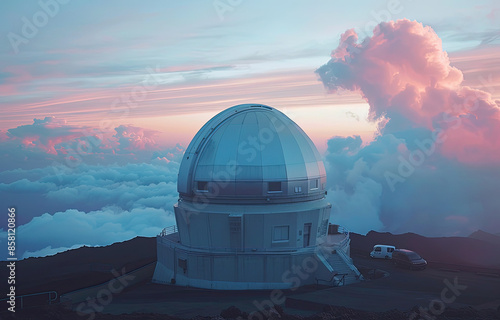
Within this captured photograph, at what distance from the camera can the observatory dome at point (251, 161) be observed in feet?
111

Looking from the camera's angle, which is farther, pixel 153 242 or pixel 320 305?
pixel 153 242

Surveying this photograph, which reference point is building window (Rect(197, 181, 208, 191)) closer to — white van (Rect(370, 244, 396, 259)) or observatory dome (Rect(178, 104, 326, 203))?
observatory dome (Rect(178, 104, 326, 203))

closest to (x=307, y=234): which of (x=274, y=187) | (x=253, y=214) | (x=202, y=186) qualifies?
(x=274, y=187)

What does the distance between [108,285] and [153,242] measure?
1841cm

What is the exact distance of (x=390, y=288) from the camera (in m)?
31.6

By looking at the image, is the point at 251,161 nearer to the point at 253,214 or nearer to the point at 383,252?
the point at 253,214

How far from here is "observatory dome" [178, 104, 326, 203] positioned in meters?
33.8

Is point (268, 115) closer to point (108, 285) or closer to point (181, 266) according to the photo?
point (181, 266)

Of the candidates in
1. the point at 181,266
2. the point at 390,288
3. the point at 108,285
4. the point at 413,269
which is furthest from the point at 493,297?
the point at 108,285

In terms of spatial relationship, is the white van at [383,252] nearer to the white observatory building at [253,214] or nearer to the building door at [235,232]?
the white observatory building at [253,214]

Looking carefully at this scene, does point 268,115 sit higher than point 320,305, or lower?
higher

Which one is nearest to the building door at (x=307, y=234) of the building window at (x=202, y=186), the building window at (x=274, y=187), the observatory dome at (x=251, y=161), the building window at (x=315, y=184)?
the observatory dome at (x=251, y=161)

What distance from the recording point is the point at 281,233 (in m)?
34.2

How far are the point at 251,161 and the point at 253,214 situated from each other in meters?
3.69
